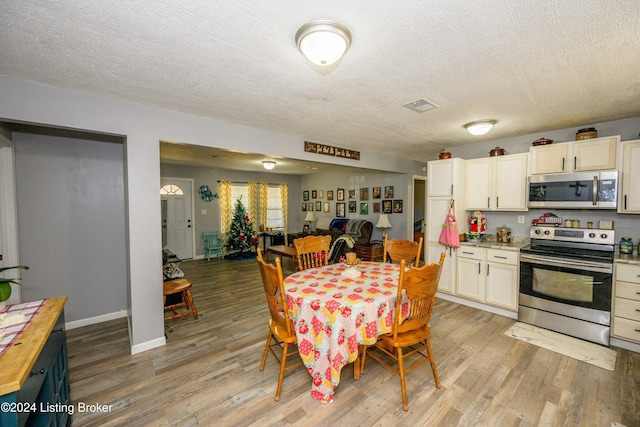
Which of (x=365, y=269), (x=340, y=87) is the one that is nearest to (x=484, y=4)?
(x=340, y=87)

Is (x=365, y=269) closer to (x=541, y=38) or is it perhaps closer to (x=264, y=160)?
(x=541, y=38)

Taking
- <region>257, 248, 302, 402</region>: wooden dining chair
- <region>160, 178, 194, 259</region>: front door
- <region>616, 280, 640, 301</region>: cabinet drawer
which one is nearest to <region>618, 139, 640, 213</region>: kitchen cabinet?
<region>616, 280, 640, 301</region>: cabinet drawer

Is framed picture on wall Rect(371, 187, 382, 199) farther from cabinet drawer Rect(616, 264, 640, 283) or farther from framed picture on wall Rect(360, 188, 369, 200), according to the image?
cabinet drawer Rect(616, 264, 640, 283)

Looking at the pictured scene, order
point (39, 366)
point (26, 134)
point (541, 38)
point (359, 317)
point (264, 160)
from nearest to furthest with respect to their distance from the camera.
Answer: point (39, 366) < point (541, 38) < point (359, 317) < point (26, 134) < point (264, 160)

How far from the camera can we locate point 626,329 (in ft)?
8.43

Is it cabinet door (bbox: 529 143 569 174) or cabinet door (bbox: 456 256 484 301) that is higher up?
cabinet door (bbox: 529 143 569 174)

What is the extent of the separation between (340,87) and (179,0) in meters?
1.28

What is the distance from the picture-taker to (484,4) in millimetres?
1276

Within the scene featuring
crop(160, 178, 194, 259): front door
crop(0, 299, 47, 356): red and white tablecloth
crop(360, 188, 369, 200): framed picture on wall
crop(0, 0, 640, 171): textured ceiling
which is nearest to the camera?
crop(0, 299, 47, 356): red and white tablecloth

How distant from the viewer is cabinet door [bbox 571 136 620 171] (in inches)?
111

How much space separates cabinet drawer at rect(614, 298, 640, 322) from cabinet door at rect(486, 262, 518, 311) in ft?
2.76

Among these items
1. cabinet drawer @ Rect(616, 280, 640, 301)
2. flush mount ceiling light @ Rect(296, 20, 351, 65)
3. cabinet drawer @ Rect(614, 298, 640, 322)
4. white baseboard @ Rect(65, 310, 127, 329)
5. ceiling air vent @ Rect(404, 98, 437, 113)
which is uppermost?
ceiling air vent @ Rect(404, 98, 437, 113)

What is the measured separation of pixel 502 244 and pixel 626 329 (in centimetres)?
135

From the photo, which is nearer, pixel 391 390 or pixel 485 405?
pixel 485 405
